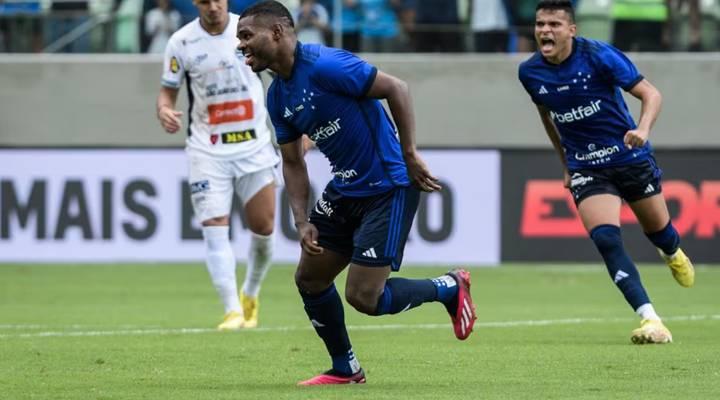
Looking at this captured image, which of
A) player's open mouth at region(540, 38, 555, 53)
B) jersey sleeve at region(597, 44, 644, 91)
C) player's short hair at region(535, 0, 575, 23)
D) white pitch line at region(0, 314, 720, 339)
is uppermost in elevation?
player's short hair at region(535, 0, 575, 23)

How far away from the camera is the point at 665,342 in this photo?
387 inches

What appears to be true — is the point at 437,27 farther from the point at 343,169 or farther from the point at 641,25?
the point at 343,169

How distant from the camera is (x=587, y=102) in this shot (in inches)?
400

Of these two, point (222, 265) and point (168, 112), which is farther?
point (222, 265)

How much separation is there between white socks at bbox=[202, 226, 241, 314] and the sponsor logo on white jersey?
274 centimetres

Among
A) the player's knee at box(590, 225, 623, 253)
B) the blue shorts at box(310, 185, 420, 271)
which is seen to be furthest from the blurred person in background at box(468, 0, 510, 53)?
the blue shorts at box(310, 185, 420, 271)

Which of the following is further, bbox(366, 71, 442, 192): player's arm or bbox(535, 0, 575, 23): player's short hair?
bbox(535, 0, 575, 23): player's short hair

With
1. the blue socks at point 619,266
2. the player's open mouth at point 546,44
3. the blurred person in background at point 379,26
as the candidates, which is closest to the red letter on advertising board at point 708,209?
the blurred person in background at point 379,26

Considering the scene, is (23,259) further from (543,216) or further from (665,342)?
(665,342)

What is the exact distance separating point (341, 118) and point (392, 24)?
1274 centimetres

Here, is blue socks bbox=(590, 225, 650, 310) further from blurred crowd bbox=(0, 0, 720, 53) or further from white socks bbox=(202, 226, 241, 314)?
blurred crowd bbox=(0, 0, 720, 53)

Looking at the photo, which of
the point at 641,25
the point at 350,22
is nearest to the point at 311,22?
the point at 350,22

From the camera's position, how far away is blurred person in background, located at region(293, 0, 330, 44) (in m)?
19.8

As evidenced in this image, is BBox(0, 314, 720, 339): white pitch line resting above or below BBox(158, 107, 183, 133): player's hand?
below
